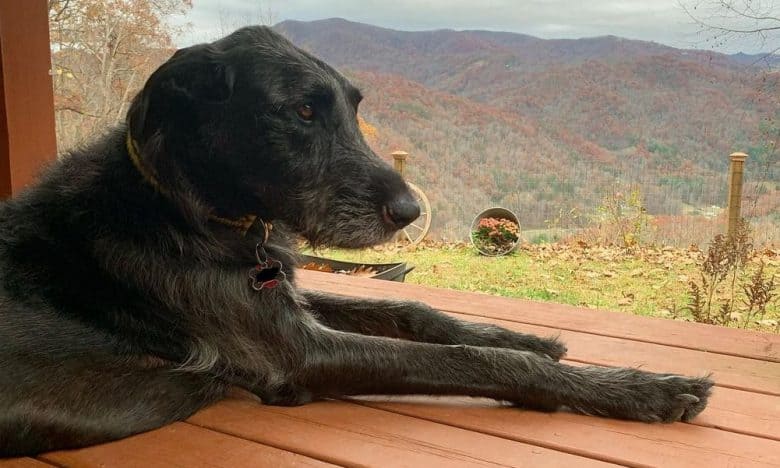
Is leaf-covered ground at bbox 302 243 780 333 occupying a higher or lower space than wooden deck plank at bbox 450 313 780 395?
lower

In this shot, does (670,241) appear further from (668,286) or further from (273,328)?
(273,328)

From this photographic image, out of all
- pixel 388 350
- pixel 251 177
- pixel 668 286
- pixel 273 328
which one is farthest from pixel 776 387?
pixel 668 286

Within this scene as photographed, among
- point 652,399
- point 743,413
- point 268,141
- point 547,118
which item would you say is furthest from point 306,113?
point 547,118

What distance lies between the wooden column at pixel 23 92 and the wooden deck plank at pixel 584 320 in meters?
1.02

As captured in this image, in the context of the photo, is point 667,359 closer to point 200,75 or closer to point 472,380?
point 472,380

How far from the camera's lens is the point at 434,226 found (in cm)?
450

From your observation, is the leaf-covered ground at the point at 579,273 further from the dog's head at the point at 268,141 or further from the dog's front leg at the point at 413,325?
the dog's head at the point at 268,141

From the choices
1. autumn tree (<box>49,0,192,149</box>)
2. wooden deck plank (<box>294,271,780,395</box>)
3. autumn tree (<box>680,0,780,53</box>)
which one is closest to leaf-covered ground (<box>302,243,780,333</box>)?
autumn tree (<box>680,0,780,53</box>)

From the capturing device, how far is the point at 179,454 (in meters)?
1.28

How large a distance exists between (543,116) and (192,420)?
3.50 metres

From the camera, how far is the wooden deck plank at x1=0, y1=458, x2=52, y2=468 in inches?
48.0

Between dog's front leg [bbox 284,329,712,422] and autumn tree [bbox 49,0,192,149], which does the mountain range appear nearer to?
autumn tree [bbox 49,0,192,149]

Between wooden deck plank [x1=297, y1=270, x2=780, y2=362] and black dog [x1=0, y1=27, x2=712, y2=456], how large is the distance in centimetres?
56

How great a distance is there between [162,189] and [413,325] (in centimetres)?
72
